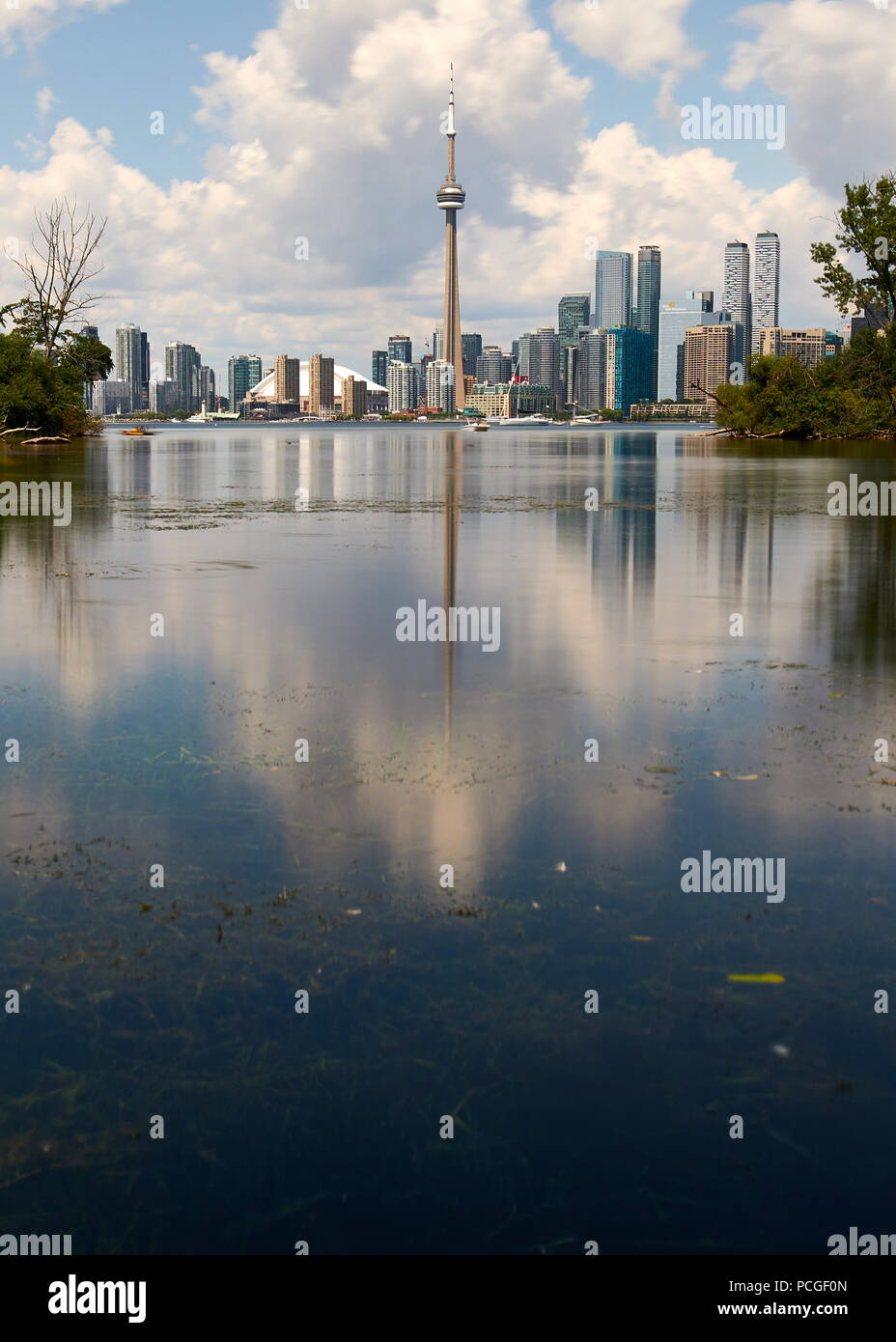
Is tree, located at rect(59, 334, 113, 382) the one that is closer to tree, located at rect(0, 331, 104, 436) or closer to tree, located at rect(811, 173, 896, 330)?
tree, located at rect(0, 331, 104, 436)

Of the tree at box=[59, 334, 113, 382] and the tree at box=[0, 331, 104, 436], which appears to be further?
the tree at box=[59, 334, 113, 382]

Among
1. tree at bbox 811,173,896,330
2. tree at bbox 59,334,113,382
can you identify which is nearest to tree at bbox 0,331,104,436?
tree at bbox 59,334,113,382

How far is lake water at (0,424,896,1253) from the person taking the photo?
4.59 metres

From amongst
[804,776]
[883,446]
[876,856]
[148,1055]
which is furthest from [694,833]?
[883,446]

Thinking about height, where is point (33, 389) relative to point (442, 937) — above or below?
above

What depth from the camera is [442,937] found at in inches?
253

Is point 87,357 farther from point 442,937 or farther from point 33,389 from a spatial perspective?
point 442,937

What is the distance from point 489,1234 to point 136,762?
19.0ft

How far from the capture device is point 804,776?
9195 mm

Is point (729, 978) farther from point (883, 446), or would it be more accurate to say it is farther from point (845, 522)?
point (883, 446)

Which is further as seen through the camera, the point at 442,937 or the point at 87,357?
the point at 87,357

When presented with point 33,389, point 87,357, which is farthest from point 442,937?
Result: point 87,357
